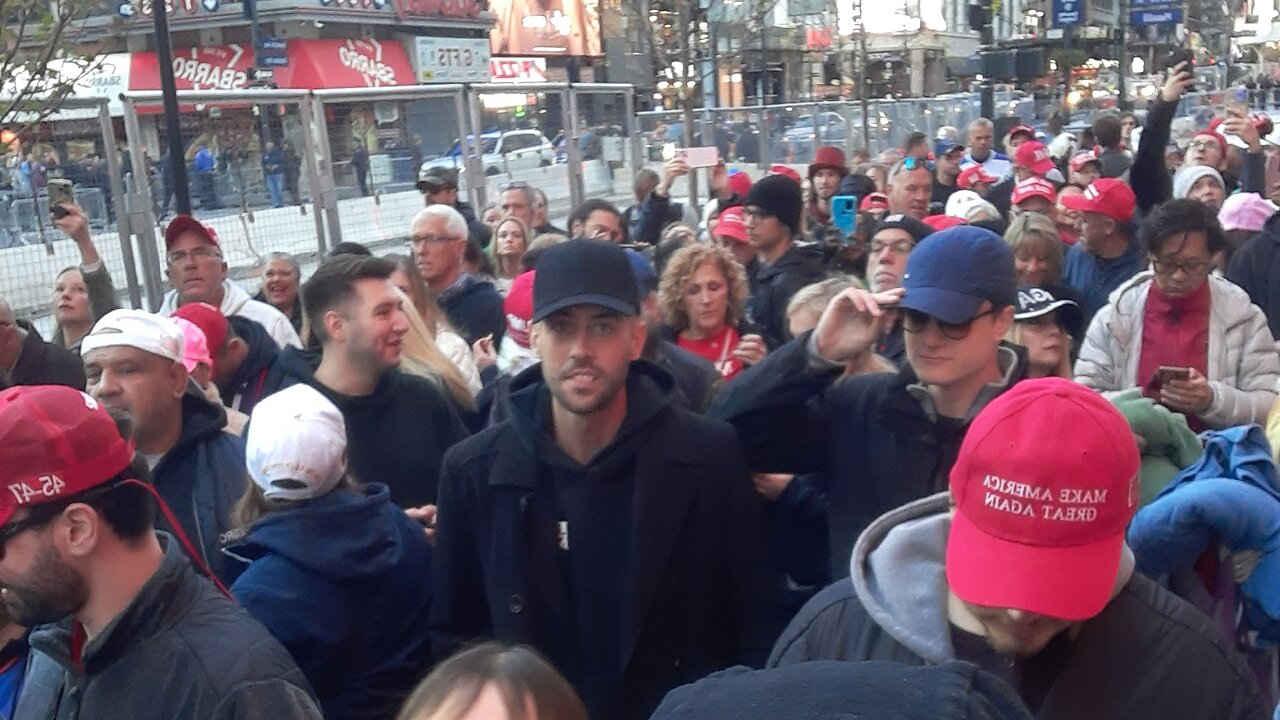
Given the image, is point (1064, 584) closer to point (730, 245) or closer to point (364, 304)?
point (364, 304)

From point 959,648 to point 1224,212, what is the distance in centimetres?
644

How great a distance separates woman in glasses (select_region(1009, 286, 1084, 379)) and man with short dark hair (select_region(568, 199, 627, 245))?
337 cm

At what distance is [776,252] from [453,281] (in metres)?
1.80

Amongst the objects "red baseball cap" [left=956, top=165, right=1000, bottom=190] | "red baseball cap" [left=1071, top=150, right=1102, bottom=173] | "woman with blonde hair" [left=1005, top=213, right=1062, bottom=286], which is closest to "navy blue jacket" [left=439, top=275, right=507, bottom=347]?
"woman with blonde hair" [left=1005, top=213, right=1062, bottom=286]

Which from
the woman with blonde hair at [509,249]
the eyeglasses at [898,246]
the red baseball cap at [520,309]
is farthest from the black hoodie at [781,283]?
the red baseball cap at [520,309]

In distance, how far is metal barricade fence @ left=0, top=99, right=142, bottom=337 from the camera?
7.17m

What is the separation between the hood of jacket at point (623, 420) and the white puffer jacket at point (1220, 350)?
211cm

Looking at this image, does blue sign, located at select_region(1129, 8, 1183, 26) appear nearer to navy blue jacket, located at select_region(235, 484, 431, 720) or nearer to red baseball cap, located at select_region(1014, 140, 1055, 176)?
red baseball cap, located at select_region(1014, 140, 1055, 176)

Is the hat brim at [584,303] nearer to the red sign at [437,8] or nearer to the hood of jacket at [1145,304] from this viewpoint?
the hood of jacket at [1145,304]

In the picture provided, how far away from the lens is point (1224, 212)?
747 centimetres

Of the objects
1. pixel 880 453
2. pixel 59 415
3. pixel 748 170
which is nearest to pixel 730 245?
pixel 880 453

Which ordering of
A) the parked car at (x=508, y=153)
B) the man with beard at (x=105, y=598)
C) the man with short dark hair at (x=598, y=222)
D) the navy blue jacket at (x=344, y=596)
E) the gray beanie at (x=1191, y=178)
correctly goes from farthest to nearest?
the parked car at (x=508, y=153), the gray beanie at (x=1191, y=178), the man with short dark hair at (x=598, y=222), the navy blue jacket at (x=344, y=596), the man with beard at (x=105, y=598)

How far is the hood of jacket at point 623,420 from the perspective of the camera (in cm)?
290

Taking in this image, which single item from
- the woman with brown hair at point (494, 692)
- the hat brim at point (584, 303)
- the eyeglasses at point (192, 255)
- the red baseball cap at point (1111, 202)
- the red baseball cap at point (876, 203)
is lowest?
the woman with brown hair at point (494, 692)
